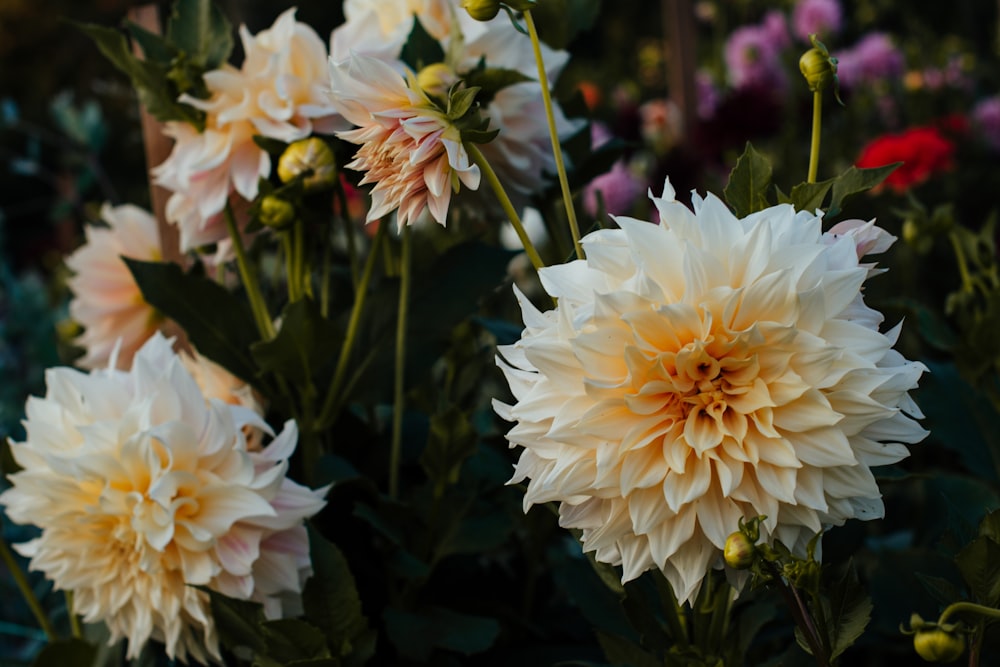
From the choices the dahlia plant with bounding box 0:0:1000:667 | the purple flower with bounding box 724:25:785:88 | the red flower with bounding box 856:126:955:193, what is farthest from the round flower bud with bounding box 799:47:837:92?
the purple flower with bounding box 724:25:785:88

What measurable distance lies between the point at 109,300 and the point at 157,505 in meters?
0.42

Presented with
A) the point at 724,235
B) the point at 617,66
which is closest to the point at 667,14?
the point at 724,235

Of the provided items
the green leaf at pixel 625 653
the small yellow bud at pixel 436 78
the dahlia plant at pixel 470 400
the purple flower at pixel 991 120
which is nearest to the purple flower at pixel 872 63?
the purple flower at pixel 991 120

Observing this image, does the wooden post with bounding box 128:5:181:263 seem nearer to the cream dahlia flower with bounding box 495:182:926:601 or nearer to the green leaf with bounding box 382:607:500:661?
the green leaf with bounding box 382:607:500:661

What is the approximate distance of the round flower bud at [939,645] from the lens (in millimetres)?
542

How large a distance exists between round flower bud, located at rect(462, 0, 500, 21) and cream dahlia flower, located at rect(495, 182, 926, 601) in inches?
6.9

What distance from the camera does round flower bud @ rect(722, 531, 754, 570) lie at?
54cm

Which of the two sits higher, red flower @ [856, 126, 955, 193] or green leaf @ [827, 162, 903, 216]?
green leaf @ [827, 162, 903, 216]

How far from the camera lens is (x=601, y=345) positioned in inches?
22.5

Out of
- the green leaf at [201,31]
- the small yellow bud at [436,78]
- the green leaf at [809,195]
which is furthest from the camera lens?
the green leaf at [201,31]

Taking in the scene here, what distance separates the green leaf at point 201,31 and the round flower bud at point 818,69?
1.88 ft

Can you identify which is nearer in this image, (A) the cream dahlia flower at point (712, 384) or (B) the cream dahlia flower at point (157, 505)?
(A) the cream dahlia flower at point (712, 384)

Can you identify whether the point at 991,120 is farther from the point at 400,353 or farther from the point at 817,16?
the point at 400,353

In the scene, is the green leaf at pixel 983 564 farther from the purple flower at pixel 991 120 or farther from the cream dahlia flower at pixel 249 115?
the purple flower at pixel 991 120
